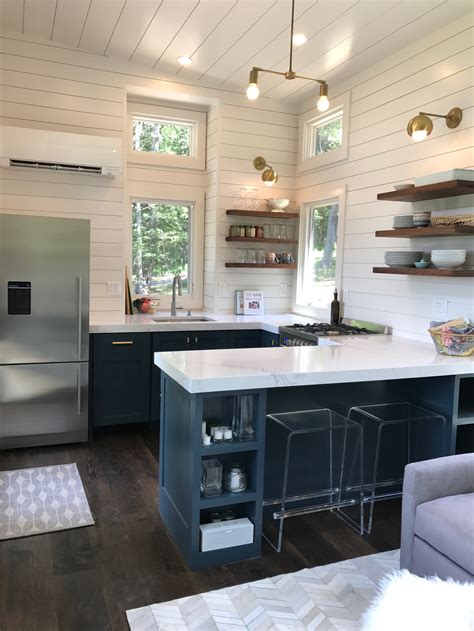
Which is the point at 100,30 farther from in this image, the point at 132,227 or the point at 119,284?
the point at 119,284

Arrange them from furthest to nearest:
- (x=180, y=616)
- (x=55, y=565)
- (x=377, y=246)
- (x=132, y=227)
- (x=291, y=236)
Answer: (x=291, y=236) < (x=132, y=227) < (x=377, y=246) < (x=55, y=565) < (x=180, y=616)

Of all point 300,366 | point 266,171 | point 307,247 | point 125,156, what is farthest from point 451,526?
point 125,156

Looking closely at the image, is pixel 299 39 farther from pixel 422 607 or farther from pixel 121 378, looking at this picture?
pixel 422 607

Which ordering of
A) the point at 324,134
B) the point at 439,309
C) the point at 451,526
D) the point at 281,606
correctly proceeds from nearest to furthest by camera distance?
the point at 451,526 → the point at 281,606 → the point at 439,309 → the point at 324,134

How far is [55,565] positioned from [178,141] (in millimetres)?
3804

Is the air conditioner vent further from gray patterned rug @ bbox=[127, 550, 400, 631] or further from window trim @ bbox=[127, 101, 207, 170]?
gray patterned rug @ bbox=[127, 550, 400, 631]

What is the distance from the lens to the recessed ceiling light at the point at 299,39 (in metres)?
3.58

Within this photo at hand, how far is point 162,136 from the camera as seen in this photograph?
4.93 meters

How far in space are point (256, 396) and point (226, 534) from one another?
0.64 m

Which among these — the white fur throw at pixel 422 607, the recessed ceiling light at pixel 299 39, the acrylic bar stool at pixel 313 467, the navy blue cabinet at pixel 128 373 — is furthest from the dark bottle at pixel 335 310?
the white fur throw at pixel 422 607

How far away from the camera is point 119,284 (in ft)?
15.0

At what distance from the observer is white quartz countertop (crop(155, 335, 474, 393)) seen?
230cm

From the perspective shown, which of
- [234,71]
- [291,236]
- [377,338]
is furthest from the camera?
[291,236]

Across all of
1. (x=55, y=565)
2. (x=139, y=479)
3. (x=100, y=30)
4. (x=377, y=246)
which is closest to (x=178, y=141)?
(x=100, y=30)
